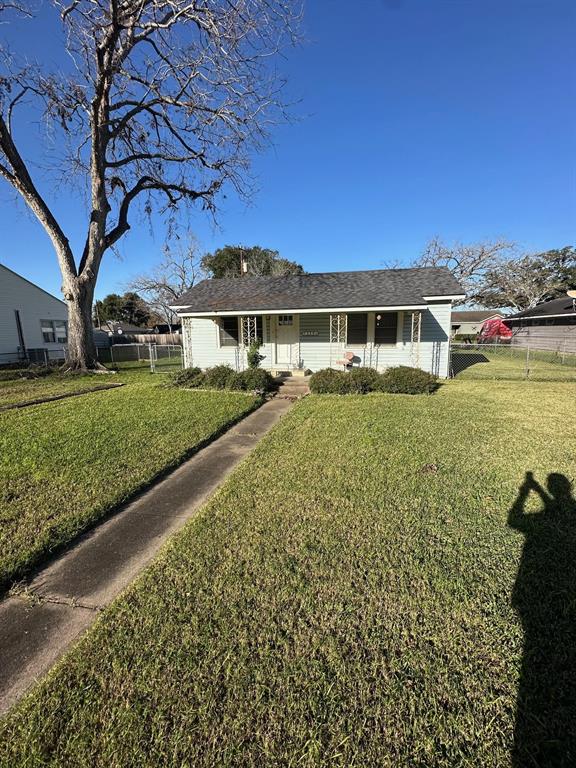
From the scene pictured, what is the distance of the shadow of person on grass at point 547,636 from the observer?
1.54m

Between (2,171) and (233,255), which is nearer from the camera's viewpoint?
(2,171)

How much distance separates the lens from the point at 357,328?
12.7 metres

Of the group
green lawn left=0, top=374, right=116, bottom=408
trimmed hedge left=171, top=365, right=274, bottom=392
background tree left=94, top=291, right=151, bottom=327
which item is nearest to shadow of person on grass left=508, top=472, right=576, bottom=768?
trimmed hedge left=171, top=365, right=274, bottom=392

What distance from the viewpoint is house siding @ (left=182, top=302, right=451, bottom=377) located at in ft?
39.9

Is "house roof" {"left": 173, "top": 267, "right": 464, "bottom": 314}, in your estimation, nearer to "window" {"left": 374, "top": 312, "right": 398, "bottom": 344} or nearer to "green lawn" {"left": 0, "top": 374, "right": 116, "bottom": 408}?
"window" {"left": 374, "top": 312, "right": 398, "bottom": 344}

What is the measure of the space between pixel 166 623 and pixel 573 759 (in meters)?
2.12

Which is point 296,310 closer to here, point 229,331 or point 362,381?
point 229,331

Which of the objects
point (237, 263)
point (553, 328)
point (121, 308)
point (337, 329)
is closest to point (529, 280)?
point (553, 328)

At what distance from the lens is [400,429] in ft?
20.3

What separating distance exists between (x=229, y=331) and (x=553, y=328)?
65.5 ft

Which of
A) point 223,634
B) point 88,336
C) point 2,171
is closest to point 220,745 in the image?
point 223,634

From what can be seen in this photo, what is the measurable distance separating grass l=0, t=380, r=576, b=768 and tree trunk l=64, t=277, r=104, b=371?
46.4 feet

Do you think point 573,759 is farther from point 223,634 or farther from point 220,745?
point 223,634

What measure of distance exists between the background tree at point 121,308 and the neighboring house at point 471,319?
46.8 m
